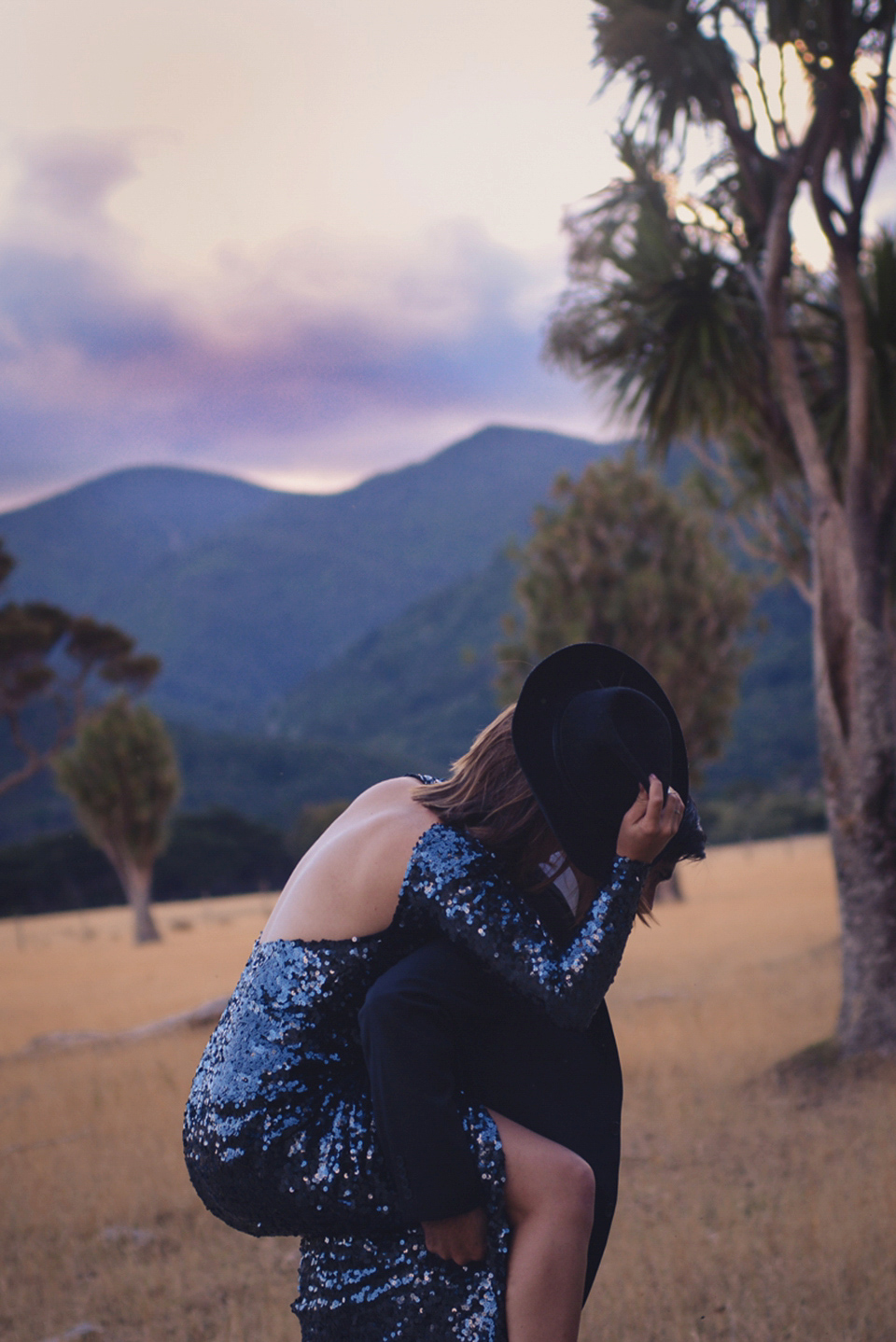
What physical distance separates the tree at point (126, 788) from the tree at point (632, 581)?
11544 mm

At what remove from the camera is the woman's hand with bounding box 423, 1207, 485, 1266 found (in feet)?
6.79

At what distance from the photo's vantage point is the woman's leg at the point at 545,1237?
2.05 metres

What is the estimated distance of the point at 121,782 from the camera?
1121 inches

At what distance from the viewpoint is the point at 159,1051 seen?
9953mm

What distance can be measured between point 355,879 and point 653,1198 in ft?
11.8

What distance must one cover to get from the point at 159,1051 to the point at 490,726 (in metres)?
8.61

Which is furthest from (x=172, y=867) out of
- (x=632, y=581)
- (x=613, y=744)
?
(x=613, y=744)

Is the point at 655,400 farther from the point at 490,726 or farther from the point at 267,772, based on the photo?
the point at 267,772

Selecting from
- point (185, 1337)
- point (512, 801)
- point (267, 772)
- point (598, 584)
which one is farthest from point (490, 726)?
point (267, 772)

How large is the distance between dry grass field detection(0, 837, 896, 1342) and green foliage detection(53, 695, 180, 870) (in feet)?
56.9

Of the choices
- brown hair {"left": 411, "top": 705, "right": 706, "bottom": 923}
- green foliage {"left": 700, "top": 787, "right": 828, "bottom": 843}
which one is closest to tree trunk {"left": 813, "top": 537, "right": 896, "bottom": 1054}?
brown hair {"left": 411, "top": 705, "right": 706, "bottom": 923}

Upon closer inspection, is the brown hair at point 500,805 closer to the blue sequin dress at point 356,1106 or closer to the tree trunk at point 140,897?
the blue sequin dress at point 356,1106

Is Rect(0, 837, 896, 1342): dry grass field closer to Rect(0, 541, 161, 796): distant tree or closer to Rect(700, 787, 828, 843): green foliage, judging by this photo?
Rect(0, 541, 161, 796): distant tree

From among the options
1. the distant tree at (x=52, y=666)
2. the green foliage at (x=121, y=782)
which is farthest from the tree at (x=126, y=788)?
the distant tree at (x=52, y=666)
